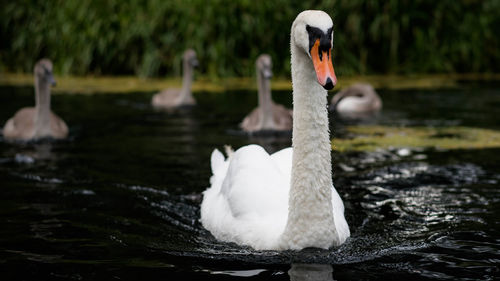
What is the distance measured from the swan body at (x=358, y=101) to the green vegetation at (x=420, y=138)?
1.95 m

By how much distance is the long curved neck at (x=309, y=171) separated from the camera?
4.18 metres

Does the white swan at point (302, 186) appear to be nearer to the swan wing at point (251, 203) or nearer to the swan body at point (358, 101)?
the swan wing at point (251, 203)

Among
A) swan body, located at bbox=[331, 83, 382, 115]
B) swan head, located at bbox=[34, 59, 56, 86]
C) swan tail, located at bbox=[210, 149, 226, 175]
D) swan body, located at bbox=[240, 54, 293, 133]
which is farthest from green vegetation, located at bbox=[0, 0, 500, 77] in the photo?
swan tail, located at bbox=[210, 149, 226, 175]

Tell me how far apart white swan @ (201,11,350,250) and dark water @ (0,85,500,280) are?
0.09 metres

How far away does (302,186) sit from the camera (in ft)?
13.9

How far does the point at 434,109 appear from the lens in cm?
1157

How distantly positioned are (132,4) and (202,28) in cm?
159

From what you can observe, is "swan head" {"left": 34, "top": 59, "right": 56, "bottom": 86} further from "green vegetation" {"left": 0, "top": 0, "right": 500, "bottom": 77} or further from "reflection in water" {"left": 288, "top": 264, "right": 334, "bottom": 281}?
"reflection in water" {"left": 288, "top": 264, "right": 334, "bottom": 281}

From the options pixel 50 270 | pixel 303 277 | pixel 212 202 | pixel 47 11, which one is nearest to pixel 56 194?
pixel 212 202

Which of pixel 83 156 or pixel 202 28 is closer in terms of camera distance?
pixel 83 156

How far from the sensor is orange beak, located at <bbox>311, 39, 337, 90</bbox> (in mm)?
3752

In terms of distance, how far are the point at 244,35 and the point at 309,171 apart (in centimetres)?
1146

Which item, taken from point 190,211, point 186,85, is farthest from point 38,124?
point 190,211

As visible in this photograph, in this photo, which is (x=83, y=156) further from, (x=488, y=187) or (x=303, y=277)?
(x=303, y=277)
